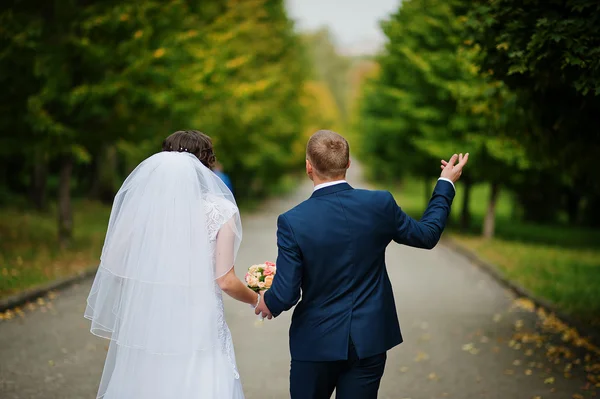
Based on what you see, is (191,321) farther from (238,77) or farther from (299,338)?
(238,77)

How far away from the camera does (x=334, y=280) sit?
3736 millimetres

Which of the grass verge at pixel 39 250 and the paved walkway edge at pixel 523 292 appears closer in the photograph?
the paved walkway edge at pixel 523 292

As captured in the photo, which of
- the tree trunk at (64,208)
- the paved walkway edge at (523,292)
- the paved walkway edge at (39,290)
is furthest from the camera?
the tree trunk at (64,208)

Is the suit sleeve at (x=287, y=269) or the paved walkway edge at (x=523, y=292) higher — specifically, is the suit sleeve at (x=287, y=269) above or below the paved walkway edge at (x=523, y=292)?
above

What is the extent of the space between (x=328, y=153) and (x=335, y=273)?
61 cm

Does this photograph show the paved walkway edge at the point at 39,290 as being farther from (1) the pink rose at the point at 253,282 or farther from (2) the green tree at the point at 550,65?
(2) the green tree at the point at 550,65

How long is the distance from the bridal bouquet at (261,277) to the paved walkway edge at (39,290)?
6853 millimetres

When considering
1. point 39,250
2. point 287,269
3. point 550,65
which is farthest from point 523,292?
point 39,250

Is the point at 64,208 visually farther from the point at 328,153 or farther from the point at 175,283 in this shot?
the point at 328,153

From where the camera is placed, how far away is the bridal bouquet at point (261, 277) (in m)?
4.27

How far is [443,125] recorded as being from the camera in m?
22.4

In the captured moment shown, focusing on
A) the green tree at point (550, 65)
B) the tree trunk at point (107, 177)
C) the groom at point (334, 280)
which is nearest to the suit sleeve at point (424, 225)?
the groom at point (334, 280)

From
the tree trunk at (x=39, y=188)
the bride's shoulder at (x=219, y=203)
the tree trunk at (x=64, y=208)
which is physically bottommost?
the tree trunk at (x=39, y=188)

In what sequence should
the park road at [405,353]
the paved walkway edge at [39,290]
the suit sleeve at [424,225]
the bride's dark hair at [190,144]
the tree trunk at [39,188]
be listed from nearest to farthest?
1. the suit sleeve at [424,225]
2. the bride's dark hair at [190,144]
3. the park road at [405,353]
4. the paved walkway edge at [39,290]
5. the tree trunk at [39,188]
